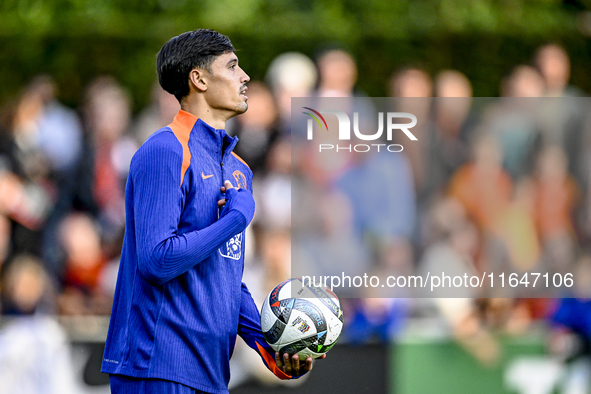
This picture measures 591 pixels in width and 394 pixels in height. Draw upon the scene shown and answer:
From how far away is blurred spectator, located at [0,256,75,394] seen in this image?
263 inches

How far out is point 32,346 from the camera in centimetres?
680

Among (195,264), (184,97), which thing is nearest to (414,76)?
(184,97)

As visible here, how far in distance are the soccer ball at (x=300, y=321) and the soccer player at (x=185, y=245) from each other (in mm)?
67

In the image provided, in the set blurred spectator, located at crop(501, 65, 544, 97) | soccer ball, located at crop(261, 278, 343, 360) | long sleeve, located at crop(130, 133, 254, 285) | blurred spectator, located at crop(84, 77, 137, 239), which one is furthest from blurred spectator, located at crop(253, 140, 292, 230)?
long sleeve, located at crop(130, 133, 254, 285)

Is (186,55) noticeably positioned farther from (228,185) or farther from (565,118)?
(565,118)

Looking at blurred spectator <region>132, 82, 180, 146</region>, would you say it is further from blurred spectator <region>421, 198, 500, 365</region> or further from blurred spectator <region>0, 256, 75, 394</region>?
blurred spectator <region>421, 198, 500, 365</region>

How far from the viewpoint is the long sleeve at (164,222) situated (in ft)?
9.06

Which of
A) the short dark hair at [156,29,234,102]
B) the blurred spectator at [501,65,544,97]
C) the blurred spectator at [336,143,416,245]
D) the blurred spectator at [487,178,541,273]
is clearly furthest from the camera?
the blurred spectator at [501,65,544,97]

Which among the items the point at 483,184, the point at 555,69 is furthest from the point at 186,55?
the point at 555,69

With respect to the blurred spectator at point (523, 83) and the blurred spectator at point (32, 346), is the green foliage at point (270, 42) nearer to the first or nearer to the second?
the blurred spectator at point (523, 83)

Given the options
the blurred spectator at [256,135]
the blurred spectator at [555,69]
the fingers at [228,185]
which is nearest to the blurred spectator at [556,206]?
the blurred spectator at [555,69]

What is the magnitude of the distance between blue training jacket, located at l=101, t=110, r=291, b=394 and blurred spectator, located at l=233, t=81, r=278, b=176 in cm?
393

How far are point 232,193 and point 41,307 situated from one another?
4545 millimetres

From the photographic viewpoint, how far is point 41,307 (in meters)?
6.92
